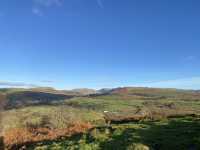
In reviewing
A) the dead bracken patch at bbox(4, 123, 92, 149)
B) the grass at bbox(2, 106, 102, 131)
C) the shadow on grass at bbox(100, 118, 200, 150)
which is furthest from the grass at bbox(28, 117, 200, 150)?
the grass at bbox(2, 106, 102, 131)

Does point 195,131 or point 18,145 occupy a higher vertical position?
point 195,131

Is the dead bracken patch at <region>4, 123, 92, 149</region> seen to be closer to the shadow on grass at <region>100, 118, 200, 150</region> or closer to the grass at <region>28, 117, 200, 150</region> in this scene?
the grass at <region>28, 117, 200, 150</region>

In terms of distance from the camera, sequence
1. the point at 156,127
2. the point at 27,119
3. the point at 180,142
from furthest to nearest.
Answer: the point at 27,119, the point at 156,127, the point at 180,142

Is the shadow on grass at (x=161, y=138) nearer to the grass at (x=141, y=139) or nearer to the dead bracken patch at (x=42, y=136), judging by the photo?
the grass at (x=141, y=139)

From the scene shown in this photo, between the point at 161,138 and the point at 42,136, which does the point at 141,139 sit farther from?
the point at 42,136

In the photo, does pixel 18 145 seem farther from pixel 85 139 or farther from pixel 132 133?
pixel 132 133

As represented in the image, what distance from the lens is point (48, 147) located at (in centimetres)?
2597

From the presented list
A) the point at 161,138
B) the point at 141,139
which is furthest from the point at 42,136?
the point at 161,138

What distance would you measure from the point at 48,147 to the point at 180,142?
11.3 metres

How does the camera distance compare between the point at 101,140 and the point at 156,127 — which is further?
the point at 156,127

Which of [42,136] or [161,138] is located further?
[42,136]

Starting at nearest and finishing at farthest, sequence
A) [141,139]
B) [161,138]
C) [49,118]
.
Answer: [141,139] → [161,138] → [49,118]

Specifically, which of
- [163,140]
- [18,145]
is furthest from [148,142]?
[18,145]

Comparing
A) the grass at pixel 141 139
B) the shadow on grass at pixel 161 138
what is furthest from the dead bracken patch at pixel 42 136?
the shadow on grass at pixel 161 138
